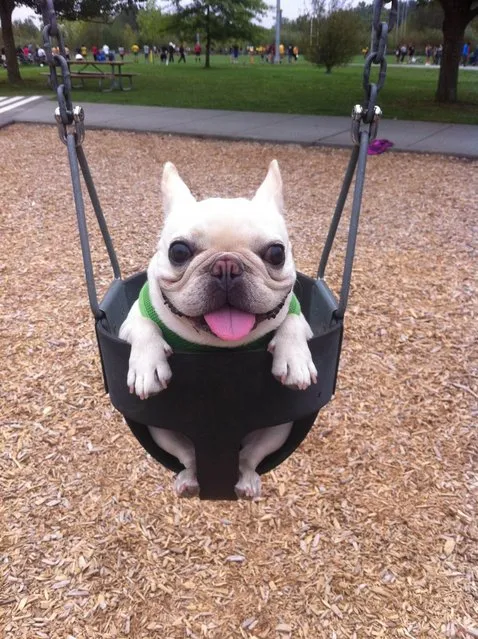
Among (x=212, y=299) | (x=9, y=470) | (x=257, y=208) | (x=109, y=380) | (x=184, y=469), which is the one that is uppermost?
(x=257, y=208)

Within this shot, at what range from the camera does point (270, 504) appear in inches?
105

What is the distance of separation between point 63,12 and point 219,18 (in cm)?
1420

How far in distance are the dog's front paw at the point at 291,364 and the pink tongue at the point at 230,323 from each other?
0.11 m

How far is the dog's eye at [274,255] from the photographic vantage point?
1325 mm

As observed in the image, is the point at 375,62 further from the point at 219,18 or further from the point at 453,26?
the point at 219,18

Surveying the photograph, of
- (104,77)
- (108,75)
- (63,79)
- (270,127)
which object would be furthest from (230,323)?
(104,77)

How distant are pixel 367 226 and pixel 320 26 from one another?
23396mm

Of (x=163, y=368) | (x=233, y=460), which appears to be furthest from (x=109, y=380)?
(x=233, y=460)

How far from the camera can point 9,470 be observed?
9.18 feet

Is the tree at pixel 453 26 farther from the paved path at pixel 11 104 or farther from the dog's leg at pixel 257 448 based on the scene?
the dog's leg at pixel 257 448

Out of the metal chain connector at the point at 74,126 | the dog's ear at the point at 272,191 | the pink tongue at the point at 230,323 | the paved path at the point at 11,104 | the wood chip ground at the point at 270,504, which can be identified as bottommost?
the wood chip ground at the point at 270,504

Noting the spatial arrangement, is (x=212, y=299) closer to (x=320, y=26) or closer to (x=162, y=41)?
(x=320, y=26)

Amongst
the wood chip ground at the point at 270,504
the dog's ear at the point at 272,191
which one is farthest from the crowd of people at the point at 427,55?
the dog's ear at the point at 272,191

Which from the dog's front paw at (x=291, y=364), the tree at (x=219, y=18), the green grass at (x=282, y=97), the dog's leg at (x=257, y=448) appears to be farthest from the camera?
the tree at (x=219, y=18)
